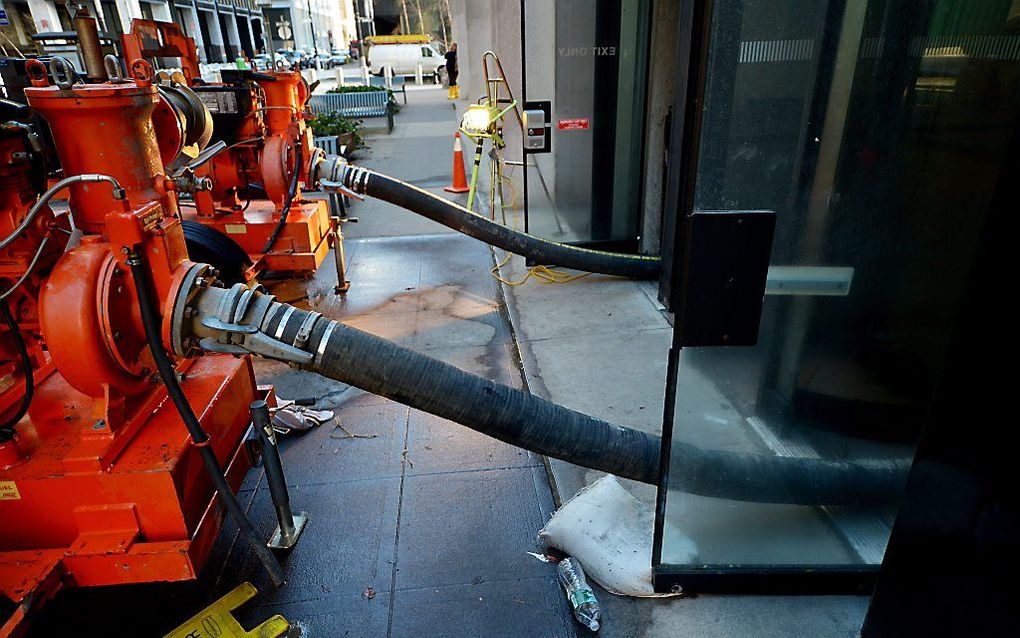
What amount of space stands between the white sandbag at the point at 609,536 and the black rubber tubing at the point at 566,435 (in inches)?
12.4

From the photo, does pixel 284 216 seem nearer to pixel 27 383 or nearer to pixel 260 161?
pixel 260 161

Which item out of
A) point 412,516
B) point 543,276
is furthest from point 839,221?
point 543,276

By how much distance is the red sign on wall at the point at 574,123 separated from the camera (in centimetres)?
575

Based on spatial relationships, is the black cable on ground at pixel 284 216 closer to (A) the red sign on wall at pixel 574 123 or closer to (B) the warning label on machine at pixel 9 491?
(A) the red sign on wall at pixel 574 123

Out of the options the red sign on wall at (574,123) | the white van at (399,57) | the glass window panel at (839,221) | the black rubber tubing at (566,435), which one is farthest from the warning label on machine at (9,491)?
the white van at (399,57)

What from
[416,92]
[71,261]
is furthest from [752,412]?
[416,92]

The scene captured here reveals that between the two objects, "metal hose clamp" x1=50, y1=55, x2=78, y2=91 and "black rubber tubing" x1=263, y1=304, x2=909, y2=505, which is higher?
"metal hose clamp" x1=50, y1=55, x2=78, y2=91

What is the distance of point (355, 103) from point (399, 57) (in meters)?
16.2

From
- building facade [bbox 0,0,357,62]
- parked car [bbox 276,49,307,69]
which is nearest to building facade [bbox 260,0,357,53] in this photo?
building facade [bbox 0,0,357,62]

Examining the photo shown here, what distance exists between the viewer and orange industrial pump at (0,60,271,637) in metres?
2.11

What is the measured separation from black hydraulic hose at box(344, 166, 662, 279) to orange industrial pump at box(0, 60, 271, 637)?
8.81ft

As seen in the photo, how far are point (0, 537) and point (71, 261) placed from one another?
1.13 metres

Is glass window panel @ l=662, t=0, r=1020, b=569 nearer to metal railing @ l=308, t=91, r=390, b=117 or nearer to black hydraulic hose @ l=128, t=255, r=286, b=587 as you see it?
black hydraulic hose @ l=128, t=255, r=286, b=587

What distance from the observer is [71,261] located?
2150 mm
